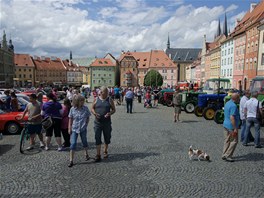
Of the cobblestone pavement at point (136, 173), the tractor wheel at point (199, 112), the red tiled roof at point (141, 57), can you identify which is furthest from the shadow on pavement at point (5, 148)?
the red tiled roof at point (141, 57)

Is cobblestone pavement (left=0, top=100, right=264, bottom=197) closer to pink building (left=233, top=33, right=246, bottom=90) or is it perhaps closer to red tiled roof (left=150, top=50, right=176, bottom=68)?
pink building (left=233, top=33, right=246, bottom=90)

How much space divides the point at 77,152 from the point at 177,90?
763 centimetres

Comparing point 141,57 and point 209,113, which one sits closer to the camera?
point 209,113

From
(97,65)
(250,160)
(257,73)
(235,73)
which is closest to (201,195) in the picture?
(250,160)

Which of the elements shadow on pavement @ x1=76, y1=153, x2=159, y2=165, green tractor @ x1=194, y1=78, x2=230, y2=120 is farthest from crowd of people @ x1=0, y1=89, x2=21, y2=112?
green tractor @ x1=194, y1=78, x2=230, y2=120

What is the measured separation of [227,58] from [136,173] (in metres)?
59.6

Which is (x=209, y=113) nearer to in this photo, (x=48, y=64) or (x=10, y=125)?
(x=10, y=125)

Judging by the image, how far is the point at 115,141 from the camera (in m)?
9.34

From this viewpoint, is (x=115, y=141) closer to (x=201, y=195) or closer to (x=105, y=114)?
(x=105, y=114)

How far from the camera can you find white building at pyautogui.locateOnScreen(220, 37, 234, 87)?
57625 millimetres

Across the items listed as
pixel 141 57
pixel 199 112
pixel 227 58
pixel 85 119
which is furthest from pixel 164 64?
pixel 85 119

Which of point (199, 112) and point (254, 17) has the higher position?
point (254, 17)

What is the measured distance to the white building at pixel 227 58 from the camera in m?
57.6

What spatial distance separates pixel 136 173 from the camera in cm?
617
